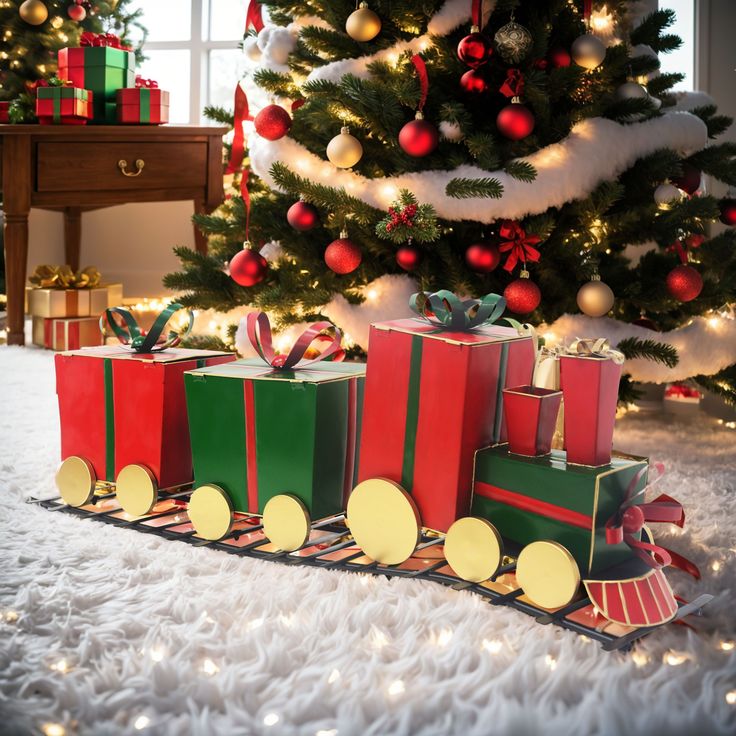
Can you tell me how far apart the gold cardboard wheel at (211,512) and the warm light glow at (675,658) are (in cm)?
51

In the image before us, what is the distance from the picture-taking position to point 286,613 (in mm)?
827

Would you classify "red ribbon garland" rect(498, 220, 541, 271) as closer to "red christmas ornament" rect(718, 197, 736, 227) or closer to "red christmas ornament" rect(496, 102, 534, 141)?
"red christmas ornament" rect(496, 102, 534, 141)

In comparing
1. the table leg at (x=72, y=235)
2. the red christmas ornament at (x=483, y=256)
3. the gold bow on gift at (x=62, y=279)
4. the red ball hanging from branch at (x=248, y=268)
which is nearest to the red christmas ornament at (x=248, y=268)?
the red ball hanging from branch at (x=248, y=268)

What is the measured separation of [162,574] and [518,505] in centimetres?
39

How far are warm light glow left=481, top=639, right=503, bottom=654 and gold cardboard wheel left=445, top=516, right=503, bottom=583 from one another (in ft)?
0.32

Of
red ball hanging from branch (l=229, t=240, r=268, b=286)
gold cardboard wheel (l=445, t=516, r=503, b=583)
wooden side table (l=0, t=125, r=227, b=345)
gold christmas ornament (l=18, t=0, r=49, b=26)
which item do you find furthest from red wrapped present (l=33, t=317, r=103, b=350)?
gold cardboard wheel (l=445, t=516, r=503, b=583)

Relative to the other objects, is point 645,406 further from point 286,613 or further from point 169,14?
point 169,14

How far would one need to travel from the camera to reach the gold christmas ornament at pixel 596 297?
1.41 meters

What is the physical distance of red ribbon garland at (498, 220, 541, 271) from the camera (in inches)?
56.4

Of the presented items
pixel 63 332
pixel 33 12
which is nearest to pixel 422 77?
pixel 63 332

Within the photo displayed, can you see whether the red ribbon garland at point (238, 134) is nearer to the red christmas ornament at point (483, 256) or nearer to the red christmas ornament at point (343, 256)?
the red christmas ornament at point (343, 256)

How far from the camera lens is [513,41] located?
1384 mm

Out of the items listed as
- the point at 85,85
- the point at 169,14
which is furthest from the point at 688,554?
the point at 169,14

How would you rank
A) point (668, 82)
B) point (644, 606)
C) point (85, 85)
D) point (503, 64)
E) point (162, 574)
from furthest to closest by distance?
point (85, 85) → point (668, 82) → point (503, 64) → point (162, 574) → point (644, 606)
